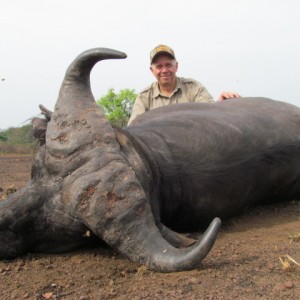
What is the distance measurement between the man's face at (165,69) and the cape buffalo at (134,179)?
8.55ft

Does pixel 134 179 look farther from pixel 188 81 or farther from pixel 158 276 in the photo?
pixel 188 81

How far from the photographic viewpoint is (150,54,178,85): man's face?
6.90 m

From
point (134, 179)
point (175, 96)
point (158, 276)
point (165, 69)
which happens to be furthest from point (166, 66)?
point (158, 276)

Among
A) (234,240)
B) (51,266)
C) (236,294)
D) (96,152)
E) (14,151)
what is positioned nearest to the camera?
(236,294)

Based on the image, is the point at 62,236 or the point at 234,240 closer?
the point at 62,236

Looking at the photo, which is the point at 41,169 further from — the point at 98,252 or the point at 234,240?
the point at 234,240

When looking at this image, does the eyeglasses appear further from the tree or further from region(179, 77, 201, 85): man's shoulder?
the tree

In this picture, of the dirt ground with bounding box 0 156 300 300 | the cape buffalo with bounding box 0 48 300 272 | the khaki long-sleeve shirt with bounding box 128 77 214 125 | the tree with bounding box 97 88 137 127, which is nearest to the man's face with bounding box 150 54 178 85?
the khaki long-sleeve shirt with bounding box 128 77 214 125

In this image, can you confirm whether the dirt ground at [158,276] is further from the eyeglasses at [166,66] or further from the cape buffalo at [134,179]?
the eyeglasses at [166,66]

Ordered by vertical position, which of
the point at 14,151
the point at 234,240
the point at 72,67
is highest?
the point at 72,67

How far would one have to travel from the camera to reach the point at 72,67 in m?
3.03

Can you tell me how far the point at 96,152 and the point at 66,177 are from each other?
0.70ft

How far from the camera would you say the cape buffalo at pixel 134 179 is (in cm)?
263

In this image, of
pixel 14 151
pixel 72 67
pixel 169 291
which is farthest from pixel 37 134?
pixel 14 151
